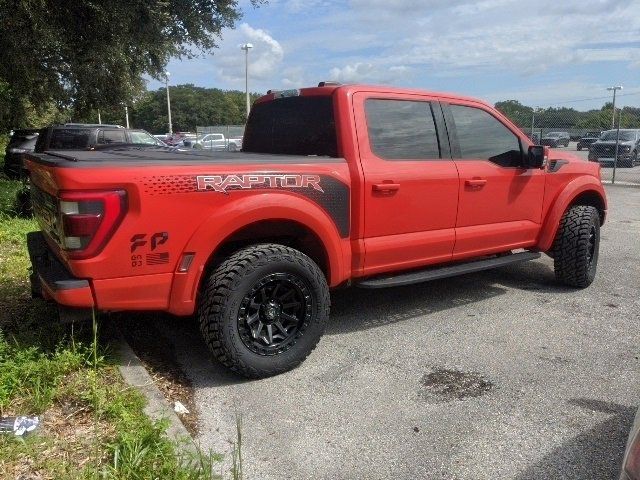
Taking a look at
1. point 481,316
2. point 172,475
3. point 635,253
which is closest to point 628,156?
point 635,253

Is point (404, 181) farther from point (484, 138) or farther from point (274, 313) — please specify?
point (274, 313)

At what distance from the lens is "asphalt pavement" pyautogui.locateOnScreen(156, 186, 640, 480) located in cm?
272

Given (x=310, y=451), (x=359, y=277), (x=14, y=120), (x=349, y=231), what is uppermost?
(x=14, y=120)

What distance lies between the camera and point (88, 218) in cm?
288

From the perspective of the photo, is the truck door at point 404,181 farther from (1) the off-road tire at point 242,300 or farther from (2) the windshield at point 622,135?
(2) the windshield at point 622,135

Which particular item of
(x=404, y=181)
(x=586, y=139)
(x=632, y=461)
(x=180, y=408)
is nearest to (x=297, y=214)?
(x=404, y=181)

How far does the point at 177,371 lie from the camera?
3.67 metres

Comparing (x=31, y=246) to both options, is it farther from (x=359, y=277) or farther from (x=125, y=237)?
(x=359, y=277)

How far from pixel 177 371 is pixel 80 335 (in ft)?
2.53

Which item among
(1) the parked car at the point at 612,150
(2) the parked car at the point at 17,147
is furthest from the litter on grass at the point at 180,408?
(1) the parked car at the point at 612,150

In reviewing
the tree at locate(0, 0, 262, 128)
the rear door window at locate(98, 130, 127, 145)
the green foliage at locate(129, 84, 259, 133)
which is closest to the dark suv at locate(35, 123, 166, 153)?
the rear door window at locate(98, 130, 127, 145)

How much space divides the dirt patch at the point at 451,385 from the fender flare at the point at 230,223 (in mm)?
1168

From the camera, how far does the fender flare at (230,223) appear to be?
10.5ft

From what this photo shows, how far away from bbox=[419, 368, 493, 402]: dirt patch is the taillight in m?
2.02
